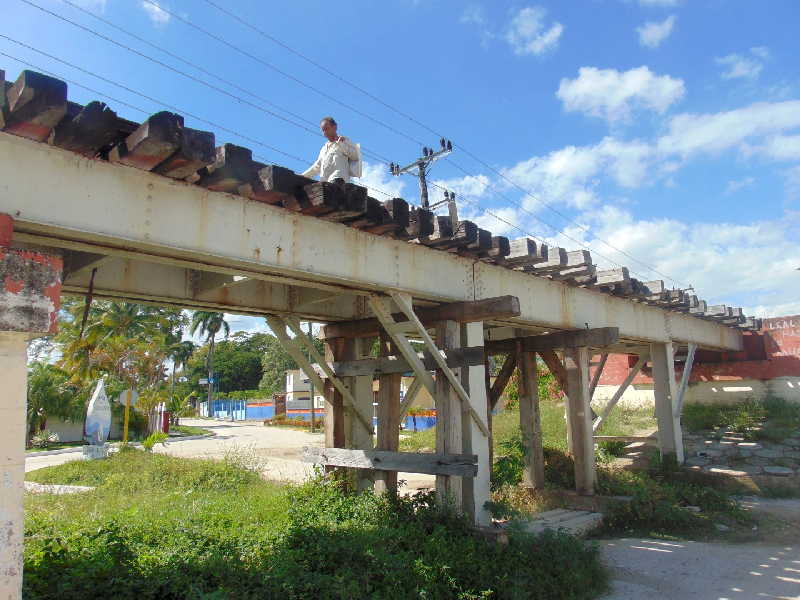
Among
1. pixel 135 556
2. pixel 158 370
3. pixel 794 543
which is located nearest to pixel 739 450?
pixel 794 543

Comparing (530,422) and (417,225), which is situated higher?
(417,225)

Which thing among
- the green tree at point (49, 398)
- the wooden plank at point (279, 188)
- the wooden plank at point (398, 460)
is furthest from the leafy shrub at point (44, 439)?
the wooden plank at point (279, 188)

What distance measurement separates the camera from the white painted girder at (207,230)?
11.7 ft

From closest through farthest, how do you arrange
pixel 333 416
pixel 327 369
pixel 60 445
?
pixel 327 369, pixel 333 416, pixel 60 445

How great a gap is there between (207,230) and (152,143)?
92 centimetres

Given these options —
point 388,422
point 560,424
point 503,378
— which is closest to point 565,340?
point 503,378

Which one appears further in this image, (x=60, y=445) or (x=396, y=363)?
(x=60, y=445)

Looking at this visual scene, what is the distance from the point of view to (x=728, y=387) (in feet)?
51.9

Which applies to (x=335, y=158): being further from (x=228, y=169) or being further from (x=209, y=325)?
(x=209, y=325)

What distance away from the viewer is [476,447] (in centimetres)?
659

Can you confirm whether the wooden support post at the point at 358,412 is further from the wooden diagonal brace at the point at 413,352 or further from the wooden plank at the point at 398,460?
the wooden diagonal brace at the point at 413,352

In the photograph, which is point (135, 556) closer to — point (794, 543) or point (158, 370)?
point (794, 543)

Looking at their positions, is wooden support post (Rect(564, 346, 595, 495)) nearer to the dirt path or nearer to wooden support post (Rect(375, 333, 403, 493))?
the dirt path

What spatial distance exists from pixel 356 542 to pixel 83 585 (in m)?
2.18
